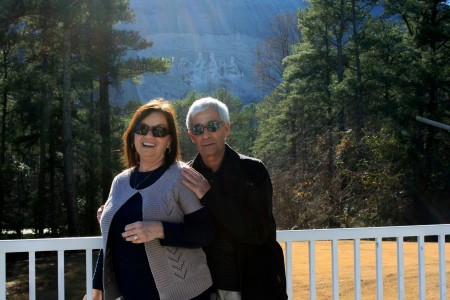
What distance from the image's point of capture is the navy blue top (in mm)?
1945

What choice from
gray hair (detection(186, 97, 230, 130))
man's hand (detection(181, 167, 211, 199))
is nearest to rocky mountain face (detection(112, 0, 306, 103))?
gray hair (detection(186, 97, 230, 130))

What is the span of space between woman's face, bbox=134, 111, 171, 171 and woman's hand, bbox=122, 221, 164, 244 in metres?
0.28

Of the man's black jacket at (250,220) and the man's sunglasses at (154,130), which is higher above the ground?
the man's sunglasses at (154,130)

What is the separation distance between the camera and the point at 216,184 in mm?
2150

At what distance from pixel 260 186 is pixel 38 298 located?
914 centimetres

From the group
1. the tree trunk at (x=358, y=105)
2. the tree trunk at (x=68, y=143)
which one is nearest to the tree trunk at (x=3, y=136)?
the tree trunk at (x=68, y=143)

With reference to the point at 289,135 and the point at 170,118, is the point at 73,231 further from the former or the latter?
the point at 170,118

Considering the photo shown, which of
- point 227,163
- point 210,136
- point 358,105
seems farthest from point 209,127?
point 358,105

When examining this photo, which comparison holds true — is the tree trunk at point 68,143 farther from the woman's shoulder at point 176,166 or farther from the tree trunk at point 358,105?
the woman's shoulder at point 176,166

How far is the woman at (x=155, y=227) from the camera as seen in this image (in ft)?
6.39

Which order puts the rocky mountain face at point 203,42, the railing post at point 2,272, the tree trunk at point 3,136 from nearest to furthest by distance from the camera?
the railing post at point 2,272, the tree trunk at point 3,136, the rocky mountain face at point 203,42

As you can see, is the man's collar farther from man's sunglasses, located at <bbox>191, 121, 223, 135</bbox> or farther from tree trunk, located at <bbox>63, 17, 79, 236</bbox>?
tree trunk, located at <bbox>63, 17, 79, 236</bbox>

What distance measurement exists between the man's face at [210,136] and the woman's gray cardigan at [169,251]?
192mm

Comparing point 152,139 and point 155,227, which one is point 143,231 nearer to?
point 155,227
